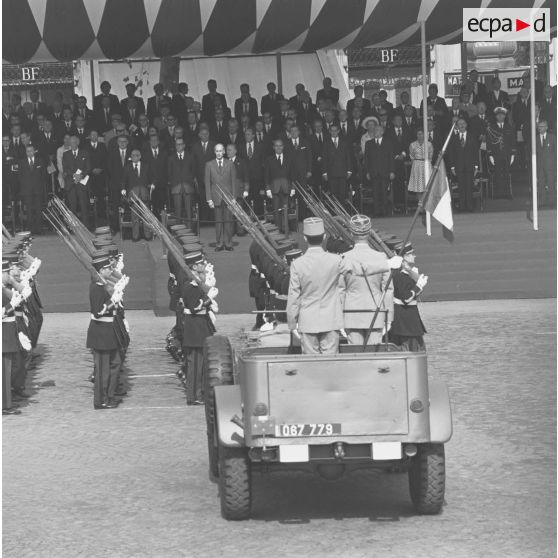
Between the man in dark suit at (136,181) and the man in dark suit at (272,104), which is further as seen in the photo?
the man in dark suit at (272,104)

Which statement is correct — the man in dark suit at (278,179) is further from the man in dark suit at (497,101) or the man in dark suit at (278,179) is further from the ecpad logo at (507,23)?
the man in dark suit at (497,101)

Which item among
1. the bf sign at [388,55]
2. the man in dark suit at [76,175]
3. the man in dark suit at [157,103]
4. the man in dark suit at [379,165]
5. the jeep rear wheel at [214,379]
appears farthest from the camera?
the bf sign at [388,55]

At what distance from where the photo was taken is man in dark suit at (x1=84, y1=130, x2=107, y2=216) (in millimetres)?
23859

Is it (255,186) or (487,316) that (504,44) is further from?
(487,316)

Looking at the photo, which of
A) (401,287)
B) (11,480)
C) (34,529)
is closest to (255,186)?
(401,287)

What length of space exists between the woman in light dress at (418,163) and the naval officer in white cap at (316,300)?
44.9 feet

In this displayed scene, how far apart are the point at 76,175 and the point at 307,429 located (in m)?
14.8

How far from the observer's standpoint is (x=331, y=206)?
77.7 ft

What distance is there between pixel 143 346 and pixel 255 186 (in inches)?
264

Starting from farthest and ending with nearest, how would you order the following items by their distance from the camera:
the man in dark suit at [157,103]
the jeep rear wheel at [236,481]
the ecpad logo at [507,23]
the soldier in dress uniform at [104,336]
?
the man in dark suit at [157,103] < the ecpad logo at [507,23] < the soldier in dress uniform at [104,336] < the jeep rear wheel at [236,481]

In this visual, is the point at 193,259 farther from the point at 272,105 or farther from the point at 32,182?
the point at 272,105

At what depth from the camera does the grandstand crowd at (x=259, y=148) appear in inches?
924

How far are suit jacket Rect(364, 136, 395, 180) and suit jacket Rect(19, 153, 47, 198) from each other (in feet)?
17.6

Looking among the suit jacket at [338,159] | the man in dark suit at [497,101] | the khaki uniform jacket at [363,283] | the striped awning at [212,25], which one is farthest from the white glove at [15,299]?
the man in dark suit at [497,101]
